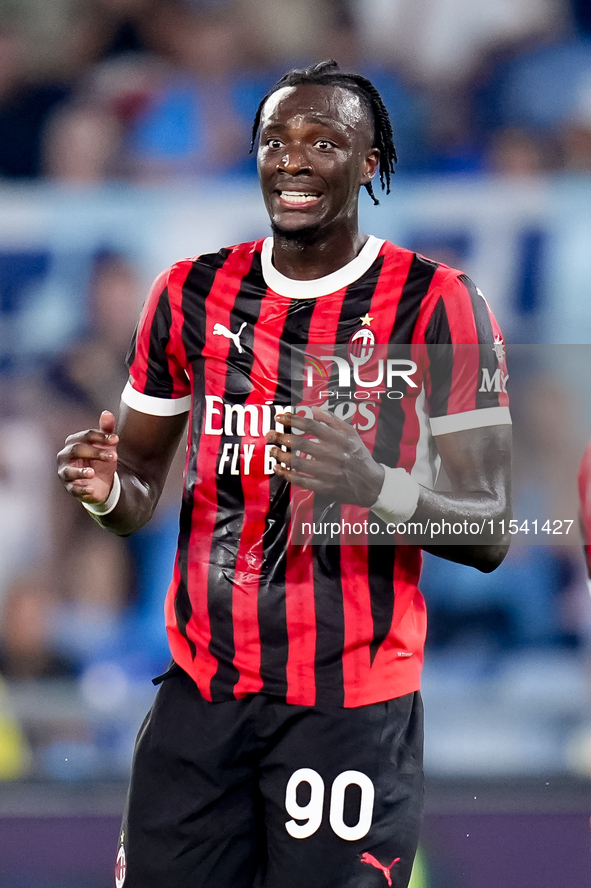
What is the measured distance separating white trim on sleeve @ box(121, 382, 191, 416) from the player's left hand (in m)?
0.41

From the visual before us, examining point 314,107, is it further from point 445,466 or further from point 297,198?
point 445,466

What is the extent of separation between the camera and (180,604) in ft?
5.77

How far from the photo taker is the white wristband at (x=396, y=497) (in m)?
1.55

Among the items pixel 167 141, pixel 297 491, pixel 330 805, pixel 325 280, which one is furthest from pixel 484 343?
pixel 167 141

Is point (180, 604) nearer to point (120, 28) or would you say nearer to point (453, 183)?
point (453, 183)

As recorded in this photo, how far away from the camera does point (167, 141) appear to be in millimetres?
3553

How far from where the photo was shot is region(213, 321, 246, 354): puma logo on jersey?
176 centimetres

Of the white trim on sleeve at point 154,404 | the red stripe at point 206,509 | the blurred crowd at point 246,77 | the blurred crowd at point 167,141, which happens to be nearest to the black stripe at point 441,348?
the red stripe at point 206,509

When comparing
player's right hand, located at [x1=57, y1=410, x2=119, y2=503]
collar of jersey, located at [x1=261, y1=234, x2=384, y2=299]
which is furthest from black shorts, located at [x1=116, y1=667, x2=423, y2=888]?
collar of jersey, located at [x1=261, y1=234, x2=384, y2=299]

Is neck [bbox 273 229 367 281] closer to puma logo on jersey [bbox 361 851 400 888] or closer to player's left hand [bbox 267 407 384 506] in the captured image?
player's left hand [bbox 267 407 384 506]

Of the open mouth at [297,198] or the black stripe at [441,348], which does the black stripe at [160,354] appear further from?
the black stripe at [441,348]

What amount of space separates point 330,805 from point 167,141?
256cm

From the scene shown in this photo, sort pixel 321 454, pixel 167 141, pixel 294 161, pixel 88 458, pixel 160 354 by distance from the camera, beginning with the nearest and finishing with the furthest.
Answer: pixel 321 454 → pixel 88 458 → pixel 294 161 → pixel 160 354 → pixel 167 141

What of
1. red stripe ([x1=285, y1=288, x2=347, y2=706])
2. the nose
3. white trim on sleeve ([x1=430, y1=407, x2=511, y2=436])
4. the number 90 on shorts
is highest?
the nose
